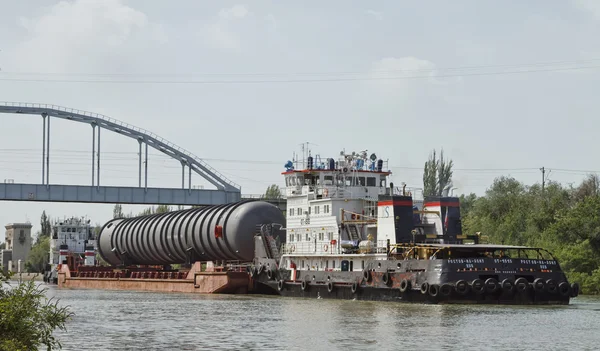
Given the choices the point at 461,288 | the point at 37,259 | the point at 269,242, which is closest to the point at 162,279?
the point at 269,242

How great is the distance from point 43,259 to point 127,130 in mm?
58769

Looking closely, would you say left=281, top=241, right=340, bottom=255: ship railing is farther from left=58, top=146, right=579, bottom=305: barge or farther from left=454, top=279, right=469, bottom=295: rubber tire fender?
left=454, top=279, right=469, bottom=295: rubber tire fender

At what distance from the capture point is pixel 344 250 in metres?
47.7

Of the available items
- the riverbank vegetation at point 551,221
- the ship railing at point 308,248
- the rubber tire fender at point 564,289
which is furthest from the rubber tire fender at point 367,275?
the riverbank vegetation at point 551,221

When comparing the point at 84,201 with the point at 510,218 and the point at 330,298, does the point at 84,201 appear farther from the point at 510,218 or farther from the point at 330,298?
the point at 330,298

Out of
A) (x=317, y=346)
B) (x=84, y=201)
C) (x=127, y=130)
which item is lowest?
(x=317, y=346)

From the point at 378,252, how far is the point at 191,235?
1898cm

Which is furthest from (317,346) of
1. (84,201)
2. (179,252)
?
(84,201)

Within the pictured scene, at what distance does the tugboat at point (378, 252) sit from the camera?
40.2 metres

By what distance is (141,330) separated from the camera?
104ft

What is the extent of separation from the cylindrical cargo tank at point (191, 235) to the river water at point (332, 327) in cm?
1116

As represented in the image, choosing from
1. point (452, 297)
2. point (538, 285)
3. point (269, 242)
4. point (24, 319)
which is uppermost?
point (269, 242)

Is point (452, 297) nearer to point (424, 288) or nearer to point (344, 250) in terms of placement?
point (424, 288)

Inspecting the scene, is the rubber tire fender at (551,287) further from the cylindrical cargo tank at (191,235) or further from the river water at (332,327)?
the cylindrical cargo tank at (191,235)
